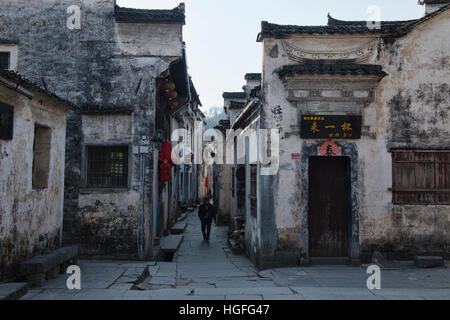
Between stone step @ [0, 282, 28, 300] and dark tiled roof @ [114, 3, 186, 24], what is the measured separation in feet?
26.2

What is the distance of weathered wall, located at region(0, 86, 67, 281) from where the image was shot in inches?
286

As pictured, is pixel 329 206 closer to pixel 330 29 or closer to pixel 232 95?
pixel 330 29

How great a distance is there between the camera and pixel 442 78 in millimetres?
10484

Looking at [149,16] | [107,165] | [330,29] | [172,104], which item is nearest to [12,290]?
[107,165]

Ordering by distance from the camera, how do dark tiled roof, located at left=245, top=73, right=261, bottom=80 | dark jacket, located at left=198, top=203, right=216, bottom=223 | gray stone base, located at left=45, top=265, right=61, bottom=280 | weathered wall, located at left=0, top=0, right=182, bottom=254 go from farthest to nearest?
dark tiled roof, located at left=245, top=73, right=261, bottom=80
dark jacket, located at left=198, top=203, right=216, bottom=223
weathered wall, located at left=0, top=0, right=182, bottom=254
gray stone base, located at left=45, top=265, right=61, bottom=280

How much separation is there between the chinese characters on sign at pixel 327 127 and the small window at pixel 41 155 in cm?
607

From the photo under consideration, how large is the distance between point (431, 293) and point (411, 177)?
3.55 metres

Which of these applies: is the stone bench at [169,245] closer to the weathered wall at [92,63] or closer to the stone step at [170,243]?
the stone step at [170,243]

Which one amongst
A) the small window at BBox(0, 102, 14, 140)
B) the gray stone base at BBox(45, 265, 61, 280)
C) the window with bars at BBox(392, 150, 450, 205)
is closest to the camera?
the small window at BBox(0, 102, 14, 140)

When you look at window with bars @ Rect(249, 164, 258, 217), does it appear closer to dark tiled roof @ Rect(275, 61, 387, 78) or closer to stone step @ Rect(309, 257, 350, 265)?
stone step @ Rect(309, 257, 350, 265)

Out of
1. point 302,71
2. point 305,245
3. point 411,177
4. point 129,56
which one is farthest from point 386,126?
point 129,56

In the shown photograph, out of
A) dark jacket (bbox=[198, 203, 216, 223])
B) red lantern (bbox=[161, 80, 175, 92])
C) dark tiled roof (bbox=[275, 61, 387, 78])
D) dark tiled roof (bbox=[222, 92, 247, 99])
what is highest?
dark tiled roof (bbox=[222, 92, 247, 99])

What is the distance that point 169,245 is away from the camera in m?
14.1

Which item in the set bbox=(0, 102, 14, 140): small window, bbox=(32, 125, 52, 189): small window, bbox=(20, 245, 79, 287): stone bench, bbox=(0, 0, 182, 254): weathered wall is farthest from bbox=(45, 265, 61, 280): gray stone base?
bbox=(0, 0, 182, 254): weathered wall
